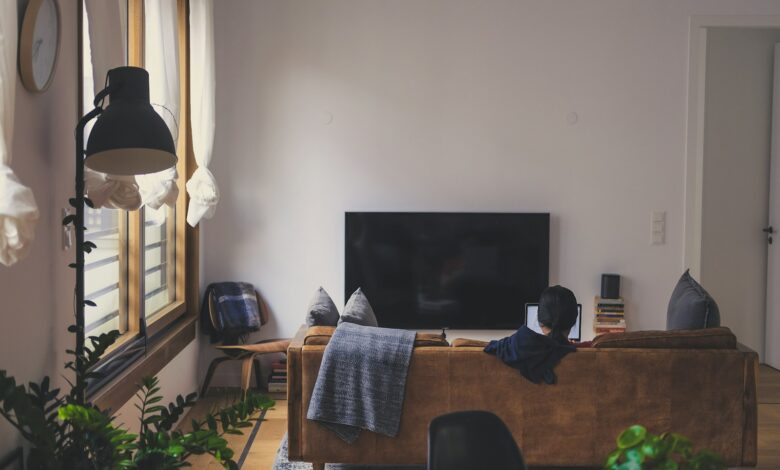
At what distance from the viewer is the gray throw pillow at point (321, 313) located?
3.74m

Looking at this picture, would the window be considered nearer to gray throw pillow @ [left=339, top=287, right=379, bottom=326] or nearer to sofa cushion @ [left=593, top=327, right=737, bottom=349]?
gray throw pillow @ [left=339, top=287, right=379, bottom=326]

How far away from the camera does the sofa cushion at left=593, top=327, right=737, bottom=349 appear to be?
3.42 meters

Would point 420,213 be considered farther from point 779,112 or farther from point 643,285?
point 779,112

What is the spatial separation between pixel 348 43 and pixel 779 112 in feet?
11.2

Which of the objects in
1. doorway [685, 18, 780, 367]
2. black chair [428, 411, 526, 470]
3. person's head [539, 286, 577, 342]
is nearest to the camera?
black chair [428, 411, 526, 470]

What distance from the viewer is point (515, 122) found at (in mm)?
5520

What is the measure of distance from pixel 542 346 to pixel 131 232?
206cm

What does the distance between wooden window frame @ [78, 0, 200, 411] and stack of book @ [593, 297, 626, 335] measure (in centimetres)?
283

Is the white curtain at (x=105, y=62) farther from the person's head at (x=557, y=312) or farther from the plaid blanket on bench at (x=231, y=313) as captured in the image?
the plaid blanket on bench at (x=231, y=313)

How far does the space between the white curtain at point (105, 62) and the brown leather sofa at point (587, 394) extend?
1098 millimetres

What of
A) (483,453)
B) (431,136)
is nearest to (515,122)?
(431,136)

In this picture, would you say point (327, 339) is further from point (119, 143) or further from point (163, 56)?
point (163, 56)

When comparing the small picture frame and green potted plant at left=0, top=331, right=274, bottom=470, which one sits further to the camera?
the small picture frame

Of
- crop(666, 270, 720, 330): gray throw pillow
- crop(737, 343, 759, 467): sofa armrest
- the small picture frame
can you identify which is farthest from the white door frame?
the small picture frame
